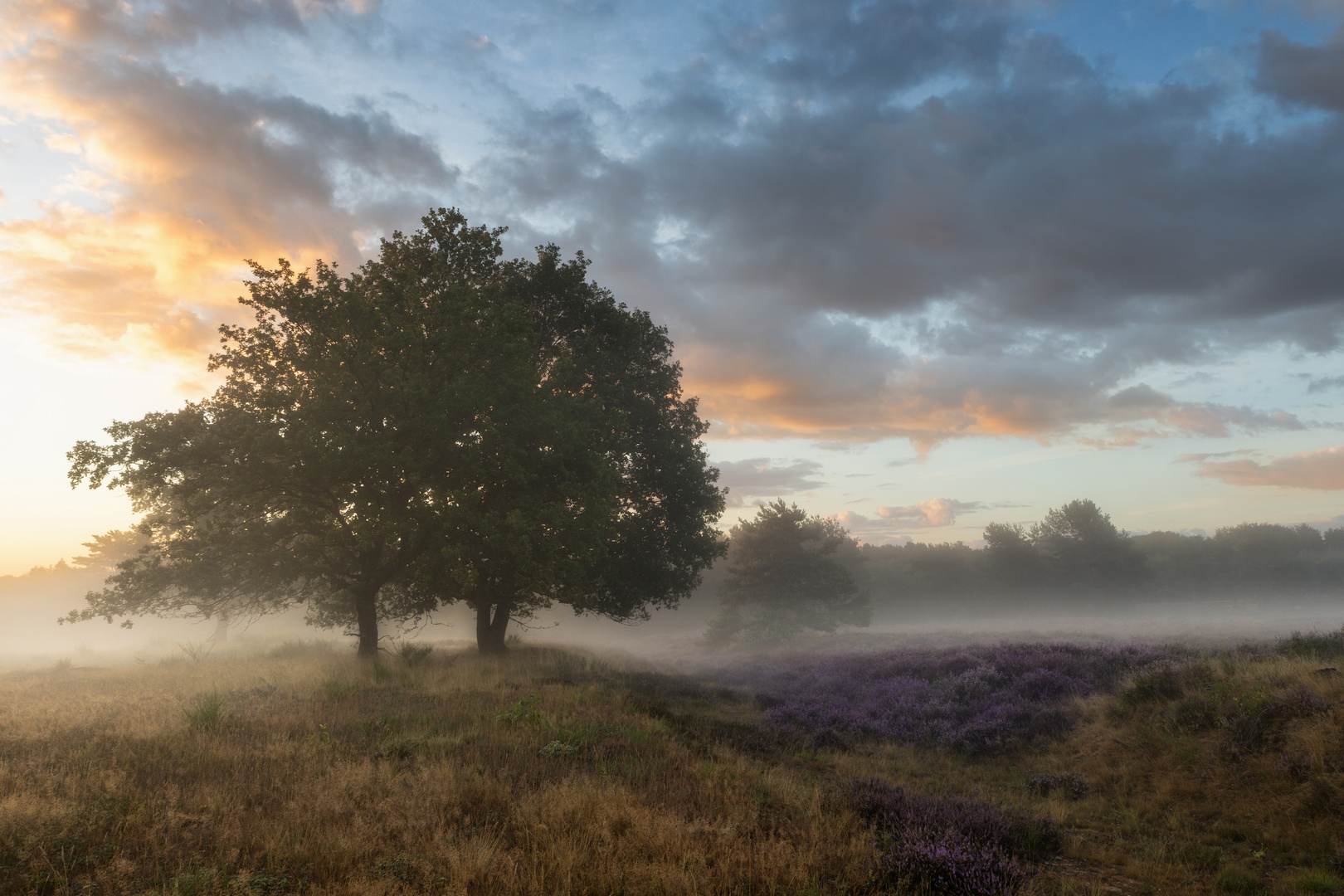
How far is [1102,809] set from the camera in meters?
8.76

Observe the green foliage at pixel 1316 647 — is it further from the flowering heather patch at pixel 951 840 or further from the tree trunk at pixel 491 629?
the tree trunk at pixel 491 629

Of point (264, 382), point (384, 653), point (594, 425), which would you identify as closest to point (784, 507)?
point (594, 425)

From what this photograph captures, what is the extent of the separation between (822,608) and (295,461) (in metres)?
49.8

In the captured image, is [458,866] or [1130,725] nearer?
[458,866]

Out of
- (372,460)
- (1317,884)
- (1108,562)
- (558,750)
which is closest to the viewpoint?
Result: (1317,884)

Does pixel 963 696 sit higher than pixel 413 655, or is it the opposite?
pixel 413 655

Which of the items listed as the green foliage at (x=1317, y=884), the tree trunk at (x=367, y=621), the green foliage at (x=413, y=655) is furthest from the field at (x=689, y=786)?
the tree trunk at (x=367, y=621)

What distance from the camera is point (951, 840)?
6270 mm

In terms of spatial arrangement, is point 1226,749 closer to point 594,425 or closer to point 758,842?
point 758,842

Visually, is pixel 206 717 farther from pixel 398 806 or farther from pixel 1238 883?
pixel 1238 883

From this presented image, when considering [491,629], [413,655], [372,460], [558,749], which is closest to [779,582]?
[491,629]

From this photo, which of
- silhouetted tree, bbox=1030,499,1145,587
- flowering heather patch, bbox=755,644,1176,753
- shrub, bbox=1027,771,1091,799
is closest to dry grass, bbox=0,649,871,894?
shrub, bbox=1027,771,1091,799

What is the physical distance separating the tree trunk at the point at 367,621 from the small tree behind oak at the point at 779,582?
33151 millimetres

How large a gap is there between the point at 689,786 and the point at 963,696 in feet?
32.6
